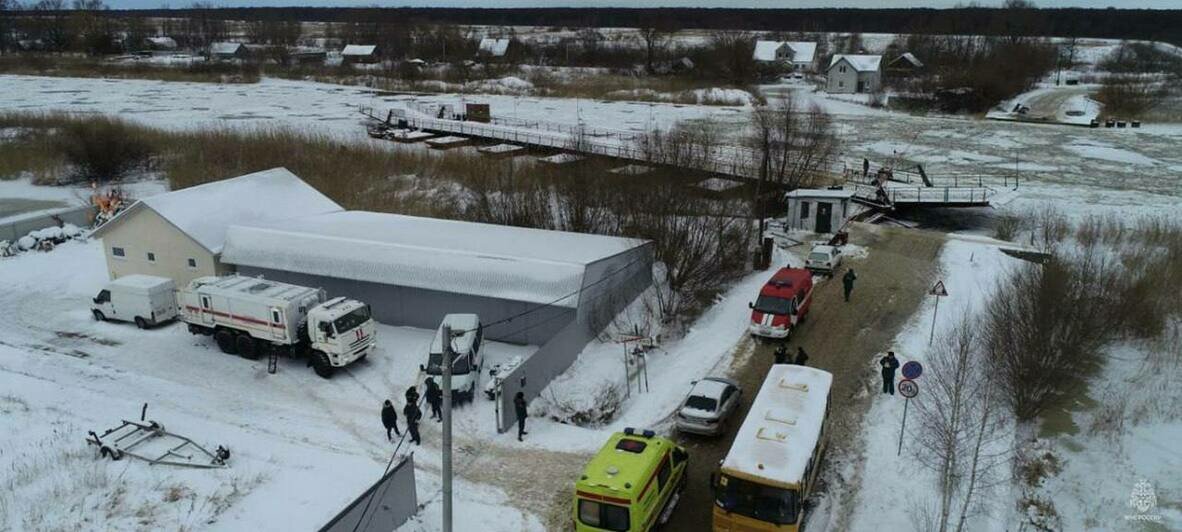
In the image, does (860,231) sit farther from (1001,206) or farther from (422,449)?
(422,449)

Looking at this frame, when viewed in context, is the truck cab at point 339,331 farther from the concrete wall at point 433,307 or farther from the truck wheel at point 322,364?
the concrete wall at point 433,307

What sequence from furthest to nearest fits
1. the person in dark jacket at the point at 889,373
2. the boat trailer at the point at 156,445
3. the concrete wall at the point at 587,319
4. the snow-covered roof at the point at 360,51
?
the snow-covered roof at the point at 360,51
the person in dark jacket at the point at 889,373
the concrete wall at the point at 587,319
the boat trailer at the point at 156,445

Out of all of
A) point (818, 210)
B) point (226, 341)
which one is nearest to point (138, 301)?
point (226, 341)

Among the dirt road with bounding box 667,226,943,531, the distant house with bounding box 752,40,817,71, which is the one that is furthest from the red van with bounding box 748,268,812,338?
the distant house with bounding box 752,40,817,71

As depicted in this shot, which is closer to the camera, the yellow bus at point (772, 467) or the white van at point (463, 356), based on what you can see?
the yellow bus at point (772, 467)

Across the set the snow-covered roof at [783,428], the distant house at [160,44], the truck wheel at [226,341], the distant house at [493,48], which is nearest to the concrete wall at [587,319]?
the snow-covered roof at [783,428]

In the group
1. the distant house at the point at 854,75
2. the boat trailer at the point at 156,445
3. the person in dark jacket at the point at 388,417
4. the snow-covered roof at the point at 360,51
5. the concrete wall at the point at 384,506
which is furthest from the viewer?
the snow-covered roof at the point at 360,51

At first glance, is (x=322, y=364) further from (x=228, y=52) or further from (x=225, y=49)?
(x=225, y=49)

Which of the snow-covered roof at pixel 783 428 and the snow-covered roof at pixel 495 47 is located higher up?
the snow-covered roof at pixel 495 47
